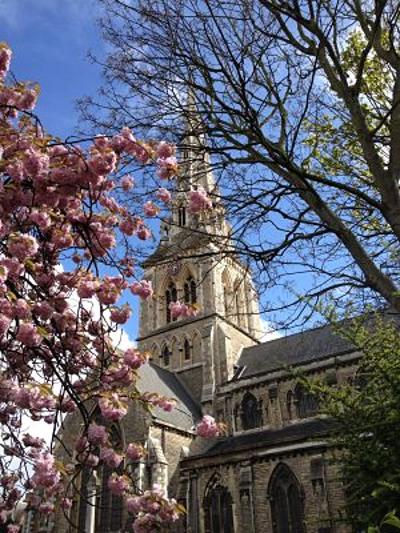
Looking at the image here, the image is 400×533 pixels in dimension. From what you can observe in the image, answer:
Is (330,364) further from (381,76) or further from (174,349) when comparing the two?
(381,76)

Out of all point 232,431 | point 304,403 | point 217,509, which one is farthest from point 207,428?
point 232,431

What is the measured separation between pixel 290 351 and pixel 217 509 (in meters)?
8.63

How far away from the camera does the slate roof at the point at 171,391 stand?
21797mm

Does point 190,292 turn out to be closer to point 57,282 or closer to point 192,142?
point 192,142

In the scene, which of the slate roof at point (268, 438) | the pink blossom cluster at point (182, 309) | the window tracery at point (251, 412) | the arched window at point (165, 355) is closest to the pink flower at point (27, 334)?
the pink blossom cluster at point (182, 309)

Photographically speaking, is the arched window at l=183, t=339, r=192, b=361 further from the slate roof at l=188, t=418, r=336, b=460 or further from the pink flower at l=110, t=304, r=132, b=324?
the pink flower at l=110, t=304, r=132, b=324

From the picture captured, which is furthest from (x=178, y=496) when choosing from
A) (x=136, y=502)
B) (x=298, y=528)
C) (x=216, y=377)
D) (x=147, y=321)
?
(x=136, y=502)

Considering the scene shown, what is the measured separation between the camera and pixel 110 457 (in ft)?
16.4

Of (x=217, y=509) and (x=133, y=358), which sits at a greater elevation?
(x=133, y=358)

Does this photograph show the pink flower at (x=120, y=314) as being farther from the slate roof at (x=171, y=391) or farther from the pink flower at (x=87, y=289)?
the slate roof at (x=171, y=391)

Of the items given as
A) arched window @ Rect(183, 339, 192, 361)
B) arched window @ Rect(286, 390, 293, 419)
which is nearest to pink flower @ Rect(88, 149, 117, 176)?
arched window @ Rect(286, 390, 293, 419)

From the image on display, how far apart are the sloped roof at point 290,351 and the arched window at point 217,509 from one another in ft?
18.1

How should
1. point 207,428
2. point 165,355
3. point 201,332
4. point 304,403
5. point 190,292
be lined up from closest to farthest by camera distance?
point 207,428 < point 304,403 < point 201,332 < point 165,355 < point 190,292

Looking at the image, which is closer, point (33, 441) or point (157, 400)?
point (157, 400)
